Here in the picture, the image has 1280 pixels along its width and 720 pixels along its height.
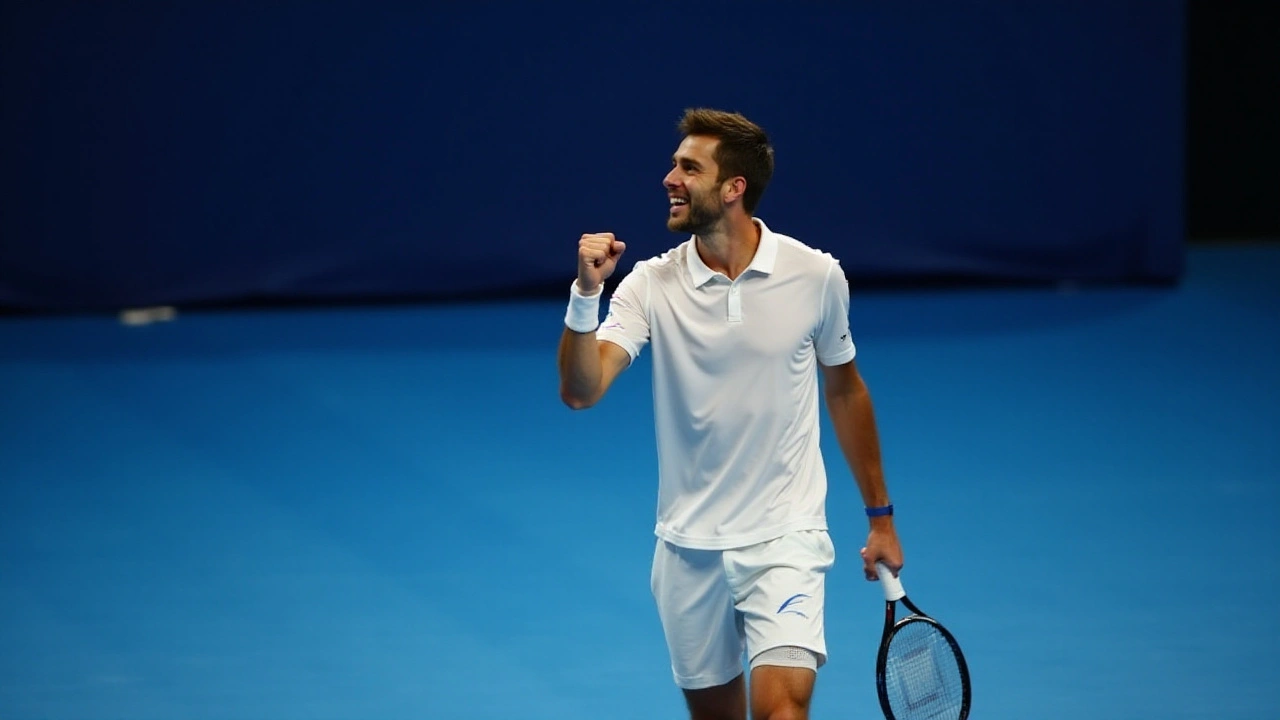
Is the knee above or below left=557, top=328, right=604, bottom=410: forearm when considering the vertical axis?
below

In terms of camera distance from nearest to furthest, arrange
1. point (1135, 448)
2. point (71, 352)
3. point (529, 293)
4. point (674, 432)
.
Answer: point (674, 432), point (1135, 448), point (71, 352), point (529, 293)

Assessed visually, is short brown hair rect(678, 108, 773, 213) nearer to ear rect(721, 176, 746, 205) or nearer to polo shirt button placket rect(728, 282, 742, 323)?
ear rect(721, 176, 746, 205)

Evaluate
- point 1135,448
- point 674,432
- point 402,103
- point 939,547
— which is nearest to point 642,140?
point 402,103

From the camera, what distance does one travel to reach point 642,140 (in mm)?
10867

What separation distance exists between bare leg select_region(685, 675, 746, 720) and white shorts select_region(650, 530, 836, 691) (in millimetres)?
29

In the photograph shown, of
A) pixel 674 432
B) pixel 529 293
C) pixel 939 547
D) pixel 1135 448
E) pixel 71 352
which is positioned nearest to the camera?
pixel 674 432

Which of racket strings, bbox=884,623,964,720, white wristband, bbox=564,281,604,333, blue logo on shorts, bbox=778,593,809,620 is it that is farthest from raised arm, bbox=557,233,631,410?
racket strings, bbox=884,623,964,720

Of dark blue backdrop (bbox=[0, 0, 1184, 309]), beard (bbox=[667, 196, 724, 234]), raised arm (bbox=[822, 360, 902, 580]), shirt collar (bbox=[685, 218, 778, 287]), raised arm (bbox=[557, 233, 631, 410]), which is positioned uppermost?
dark blue backdrop (bbox=[0, 0, 1184, 309])

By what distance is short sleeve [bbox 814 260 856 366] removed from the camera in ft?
12.1

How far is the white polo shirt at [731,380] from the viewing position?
3594 mm

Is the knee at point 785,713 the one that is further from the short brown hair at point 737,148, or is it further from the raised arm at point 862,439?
the short brown hair at point 737,148

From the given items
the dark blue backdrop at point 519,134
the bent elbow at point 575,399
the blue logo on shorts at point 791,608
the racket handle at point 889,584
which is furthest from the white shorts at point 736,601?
the dark blue backdrop at point 519,134

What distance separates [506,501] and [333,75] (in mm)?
4697

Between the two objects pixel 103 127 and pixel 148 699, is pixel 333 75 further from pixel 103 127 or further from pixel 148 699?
pixel 148 699
